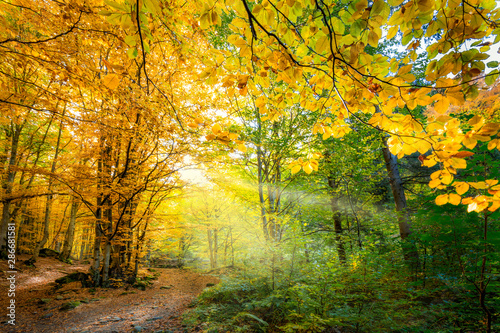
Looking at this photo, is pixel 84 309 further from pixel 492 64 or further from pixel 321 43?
pixel 492 64

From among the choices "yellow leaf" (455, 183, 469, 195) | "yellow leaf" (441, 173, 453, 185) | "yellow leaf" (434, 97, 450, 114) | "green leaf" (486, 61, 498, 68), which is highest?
"green leaf" (486, 61, 498, 68)

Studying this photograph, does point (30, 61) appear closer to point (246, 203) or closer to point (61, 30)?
point (61, 30)

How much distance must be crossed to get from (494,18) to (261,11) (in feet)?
3.95

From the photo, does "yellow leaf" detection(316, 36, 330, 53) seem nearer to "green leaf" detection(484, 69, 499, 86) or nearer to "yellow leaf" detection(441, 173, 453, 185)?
"green leaf" detection(484, 69, 499, 86)

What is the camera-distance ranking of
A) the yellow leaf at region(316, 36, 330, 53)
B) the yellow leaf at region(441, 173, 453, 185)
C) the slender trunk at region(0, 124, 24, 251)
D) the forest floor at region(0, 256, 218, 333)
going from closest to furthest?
the yellow leaf at region(316, 36, 330, 53) < the yellow leaf at region(441, 173, 453, 185) < the forest floor at region(0, 256, 218, 333) < the slender trunk at region(0, 124, 24, 251)

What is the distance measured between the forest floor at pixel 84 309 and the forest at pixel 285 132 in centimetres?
12

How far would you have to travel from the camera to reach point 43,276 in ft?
24.6

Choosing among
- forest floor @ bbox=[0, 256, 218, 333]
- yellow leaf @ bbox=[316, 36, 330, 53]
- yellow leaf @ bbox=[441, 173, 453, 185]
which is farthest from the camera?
forest floor @ bbox=[0, 256, 218, 333]

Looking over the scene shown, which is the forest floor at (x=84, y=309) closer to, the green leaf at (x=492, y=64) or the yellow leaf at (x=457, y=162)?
the yellow leaf at (x=457, y=162)

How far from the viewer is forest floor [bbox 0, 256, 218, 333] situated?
371 centimetres

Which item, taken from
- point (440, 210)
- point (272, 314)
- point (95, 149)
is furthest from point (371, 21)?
point (95, 149)

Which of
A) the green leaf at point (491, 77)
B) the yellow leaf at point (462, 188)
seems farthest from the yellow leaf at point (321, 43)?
the yellow leaf at point (462, 188)

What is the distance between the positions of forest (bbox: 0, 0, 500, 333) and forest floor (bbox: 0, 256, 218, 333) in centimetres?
12

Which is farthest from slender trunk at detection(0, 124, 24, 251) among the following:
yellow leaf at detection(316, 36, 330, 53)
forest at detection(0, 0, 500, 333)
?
yellow leaf at detection(316, 36, 330, 53)
